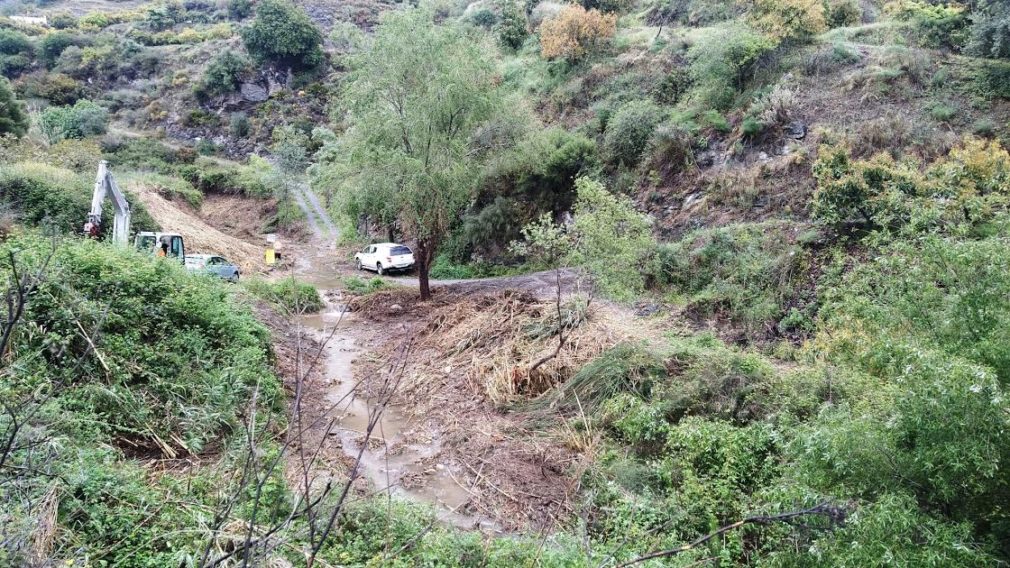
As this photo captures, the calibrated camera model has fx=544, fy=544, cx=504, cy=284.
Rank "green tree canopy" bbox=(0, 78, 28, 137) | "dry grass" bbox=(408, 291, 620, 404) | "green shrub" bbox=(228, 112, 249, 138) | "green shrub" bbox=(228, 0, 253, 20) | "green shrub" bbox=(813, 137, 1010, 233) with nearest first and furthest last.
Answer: "green shrub" bbox=(813, 137, 1010, 233) < "dry grass" bbox=(408, 291, 620, 404) < "green tree canopy" bbox=(0, 78, 28, 137) < "green shrub" bbox=(228, 112, 249, 138) < "green shrub" bbox=(228, 0, 253, 20)

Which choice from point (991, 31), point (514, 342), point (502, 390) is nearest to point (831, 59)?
point (991, 31)

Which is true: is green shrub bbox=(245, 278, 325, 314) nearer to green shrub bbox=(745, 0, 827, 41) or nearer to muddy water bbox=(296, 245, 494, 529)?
muddy water bbox=(296, 245, 494, 529)

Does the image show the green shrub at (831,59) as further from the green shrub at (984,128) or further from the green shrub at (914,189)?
the green shrub at (914,189)

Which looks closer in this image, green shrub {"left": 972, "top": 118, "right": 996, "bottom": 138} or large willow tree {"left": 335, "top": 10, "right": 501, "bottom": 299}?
green shrub {"left": 972, "top": 118, "right": 996, "bottom": 138}

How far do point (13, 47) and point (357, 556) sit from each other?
64023 mm

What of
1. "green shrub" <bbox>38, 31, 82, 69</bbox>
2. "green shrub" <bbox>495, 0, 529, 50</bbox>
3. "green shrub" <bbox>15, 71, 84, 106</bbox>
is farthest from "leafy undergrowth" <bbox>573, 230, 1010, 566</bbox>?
"green shrub" <bbox>38, 31, 82, 69</bbox>

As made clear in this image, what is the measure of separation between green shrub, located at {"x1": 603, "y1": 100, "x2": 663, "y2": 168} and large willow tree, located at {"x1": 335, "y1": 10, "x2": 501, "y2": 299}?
6017 millimetres

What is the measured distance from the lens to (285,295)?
643 inches

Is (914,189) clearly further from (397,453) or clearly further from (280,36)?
(280,36)

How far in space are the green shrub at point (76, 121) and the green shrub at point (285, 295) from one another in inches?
1194

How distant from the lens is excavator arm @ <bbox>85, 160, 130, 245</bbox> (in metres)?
13.3

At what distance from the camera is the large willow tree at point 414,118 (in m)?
15.0

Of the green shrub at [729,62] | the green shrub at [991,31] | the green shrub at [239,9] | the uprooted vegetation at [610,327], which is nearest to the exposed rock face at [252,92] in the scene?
the uprooted vegetation at [610,327]

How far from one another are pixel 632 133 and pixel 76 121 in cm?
3904
